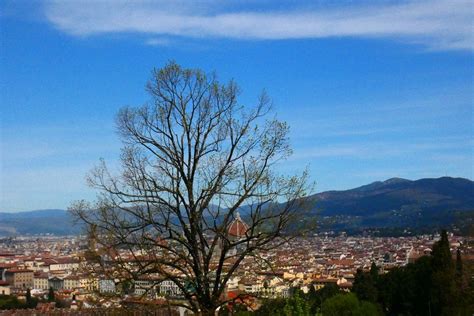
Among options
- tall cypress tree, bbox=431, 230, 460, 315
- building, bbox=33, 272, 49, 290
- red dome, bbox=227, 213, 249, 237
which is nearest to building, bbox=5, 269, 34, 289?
building, bbox=33, 272, 49, 290

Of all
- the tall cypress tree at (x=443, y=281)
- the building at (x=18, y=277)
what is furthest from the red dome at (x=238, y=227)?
the building at (x=18, y=277)

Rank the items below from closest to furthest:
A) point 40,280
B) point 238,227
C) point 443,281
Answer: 1. point 238,227
2. point 443,281
3. point 40,280

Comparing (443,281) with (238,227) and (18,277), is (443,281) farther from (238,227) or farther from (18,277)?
(18,277)

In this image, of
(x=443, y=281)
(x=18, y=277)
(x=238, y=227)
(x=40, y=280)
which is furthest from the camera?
(x=40, y=280)

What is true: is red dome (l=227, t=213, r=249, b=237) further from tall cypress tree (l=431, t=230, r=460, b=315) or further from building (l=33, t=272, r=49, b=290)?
building (l=33, t=272, r=49, b=290)

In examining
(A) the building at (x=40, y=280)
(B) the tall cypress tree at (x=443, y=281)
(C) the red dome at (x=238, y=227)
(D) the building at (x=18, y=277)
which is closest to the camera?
(C) the red dome at (x=238, y=227)

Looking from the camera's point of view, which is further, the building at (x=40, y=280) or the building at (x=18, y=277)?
the building at (x=18, y=277)

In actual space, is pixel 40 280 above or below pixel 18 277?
below

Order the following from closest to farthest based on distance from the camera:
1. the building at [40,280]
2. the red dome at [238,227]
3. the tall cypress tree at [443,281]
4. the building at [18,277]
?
the red dome at [238,227]
the tall cypress tree at [443,281]
the building at [40,280]
the building at [18,277]

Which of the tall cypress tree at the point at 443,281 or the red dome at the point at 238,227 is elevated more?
the red dome at the point at 238,227

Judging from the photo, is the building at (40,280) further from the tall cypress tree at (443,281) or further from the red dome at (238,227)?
the red dome at (238,227)

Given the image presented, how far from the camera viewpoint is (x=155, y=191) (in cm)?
837

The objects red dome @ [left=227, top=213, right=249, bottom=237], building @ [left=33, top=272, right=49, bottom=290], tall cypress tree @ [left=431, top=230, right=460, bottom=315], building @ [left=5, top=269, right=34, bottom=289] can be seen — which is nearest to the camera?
red dome @ [left=227, top=213, right=249, bottom=237]

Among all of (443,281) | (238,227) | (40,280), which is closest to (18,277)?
(40,280)
